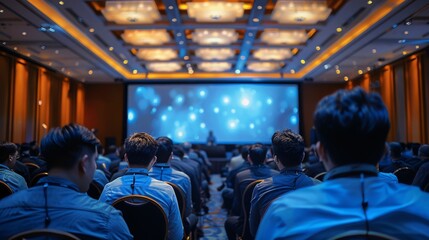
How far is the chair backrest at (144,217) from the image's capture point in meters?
1.99

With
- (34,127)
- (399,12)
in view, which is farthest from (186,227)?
(34,127)

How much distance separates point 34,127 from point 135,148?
9493 mm

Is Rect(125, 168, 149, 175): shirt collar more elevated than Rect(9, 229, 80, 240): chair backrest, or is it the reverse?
Rect(125, 168, 149, 175): shirt collar

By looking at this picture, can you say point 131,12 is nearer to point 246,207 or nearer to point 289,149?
point 246,207

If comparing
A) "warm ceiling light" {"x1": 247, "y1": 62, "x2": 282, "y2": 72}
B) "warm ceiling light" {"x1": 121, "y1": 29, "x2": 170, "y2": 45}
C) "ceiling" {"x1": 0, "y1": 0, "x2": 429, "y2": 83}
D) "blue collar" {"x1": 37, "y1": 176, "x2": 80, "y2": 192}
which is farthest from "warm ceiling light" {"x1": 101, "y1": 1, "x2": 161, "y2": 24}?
"blue collar" {"x1": 37, "y1": 176, "x2": 80, "y2": 192}

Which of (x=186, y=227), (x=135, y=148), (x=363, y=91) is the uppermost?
(x=363, y=91)

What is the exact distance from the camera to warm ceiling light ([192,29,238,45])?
8563 mm

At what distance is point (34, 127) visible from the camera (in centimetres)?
1062

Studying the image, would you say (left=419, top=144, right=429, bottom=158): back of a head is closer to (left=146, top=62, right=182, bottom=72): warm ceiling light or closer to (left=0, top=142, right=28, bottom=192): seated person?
(left=0, top=142, right=28, bottom=192): seated person

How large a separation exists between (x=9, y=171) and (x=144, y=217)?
1.78 meters

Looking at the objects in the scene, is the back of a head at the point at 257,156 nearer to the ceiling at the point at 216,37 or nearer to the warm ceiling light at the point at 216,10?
the ceiling at the point at 216,37

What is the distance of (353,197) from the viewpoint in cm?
99

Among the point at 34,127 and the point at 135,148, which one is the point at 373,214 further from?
the point at 34,127

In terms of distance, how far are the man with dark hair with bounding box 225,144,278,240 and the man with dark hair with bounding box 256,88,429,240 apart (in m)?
2.09
